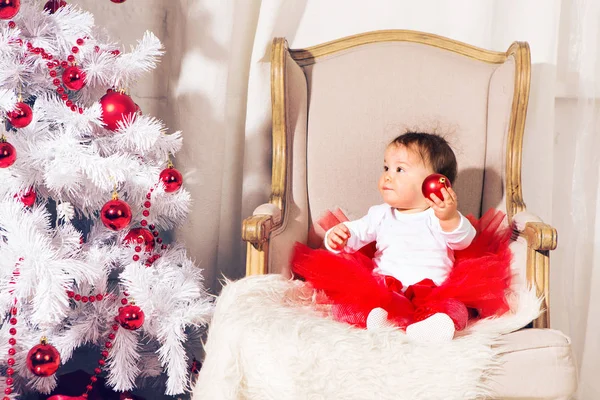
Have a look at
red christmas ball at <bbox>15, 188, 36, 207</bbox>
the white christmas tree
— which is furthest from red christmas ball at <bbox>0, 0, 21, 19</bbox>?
red christmas ball at <bbox>15, 188, 36, 207</bbox>

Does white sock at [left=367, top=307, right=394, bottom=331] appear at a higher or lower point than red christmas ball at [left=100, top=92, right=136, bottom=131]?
lower

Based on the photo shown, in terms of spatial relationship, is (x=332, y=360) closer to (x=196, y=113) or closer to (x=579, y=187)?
(x=196, y=113)

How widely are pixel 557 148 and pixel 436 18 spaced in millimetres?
589

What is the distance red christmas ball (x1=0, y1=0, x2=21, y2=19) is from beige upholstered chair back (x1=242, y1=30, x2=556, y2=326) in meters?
0.70

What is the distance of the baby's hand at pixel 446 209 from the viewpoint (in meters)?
1.40

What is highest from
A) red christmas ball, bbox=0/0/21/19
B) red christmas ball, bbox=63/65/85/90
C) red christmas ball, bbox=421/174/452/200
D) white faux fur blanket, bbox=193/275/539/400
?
red christmas ball, bbox=0/0/21/19

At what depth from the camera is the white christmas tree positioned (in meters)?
1.39

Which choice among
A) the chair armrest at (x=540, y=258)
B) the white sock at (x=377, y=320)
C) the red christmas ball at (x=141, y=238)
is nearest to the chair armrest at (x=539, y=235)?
the chair armrest at (x=540, y=258)

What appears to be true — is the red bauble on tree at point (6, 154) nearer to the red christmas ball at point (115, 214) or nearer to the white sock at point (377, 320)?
the red christmas ball at point (115, 214)

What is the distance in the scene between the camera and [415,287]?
1.44 metres

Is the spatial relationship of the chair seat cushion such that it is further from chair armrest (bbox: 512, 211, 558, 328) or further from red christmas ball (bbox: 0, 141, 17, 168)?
red christmas ball (bbox: 0, 141, 17, 168)

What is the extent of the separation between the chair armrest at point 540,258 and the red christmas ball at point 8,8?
129cm

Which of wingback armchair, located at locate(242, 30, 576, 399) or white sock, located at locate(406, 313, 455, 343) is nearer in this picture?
white sock, located at locate(406, 313, 455, 343)

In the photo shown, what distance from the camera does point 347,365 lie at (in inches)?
45.4
